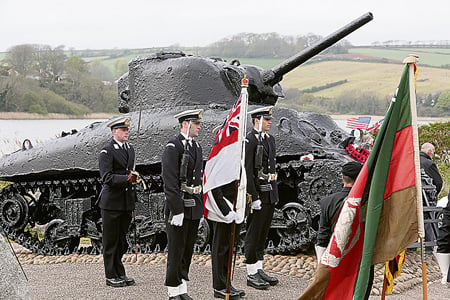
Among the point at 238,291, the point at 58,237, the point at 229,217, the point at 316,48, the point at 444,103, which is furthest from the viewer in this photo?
the point at 444,103

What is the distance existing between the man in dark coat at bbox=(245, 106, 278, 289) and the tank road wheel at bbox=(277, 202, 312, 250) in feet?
4.76

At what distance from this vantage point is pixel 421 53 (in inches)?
1123

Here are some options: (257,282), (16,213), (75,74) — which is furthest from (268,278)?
(75,74)

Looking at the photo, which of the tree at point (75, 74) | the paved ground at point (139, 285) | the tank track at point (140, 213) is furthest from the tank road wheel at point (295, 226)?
the tree at point (75, 74)

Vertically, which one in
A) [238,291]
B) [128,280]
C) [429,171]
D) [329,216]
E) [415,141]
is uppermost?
[415,141]

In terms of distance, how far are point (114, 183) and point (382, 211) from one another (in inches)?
166

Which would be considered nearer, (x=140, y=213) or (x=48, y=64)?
(x=140, y=213)

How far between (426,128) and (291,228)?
1029cm

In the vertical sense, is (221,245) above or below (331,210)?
below

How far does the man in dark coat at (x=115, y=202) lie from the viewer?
837 centimetres

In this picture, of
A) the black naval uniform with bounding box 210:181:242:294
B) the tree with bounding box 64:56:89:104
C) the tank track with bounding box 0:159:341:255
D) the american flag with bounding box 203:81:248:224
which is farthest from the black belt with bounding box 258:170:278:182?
the tree with bounding box 64:56:89:104

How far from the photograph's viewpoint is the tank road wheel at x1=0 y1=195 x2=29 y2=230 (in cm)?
1138

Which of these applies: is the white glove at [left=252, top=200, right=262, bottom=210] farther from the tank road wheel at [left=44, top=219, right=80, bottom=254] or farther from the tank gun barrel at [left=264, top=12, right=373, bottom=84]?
the tank road wheel at [left=44, top=219, right=80, bottom=254]

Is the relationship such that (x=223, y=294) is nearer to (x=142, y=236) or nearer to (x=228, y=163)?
(x=228, y=163)
